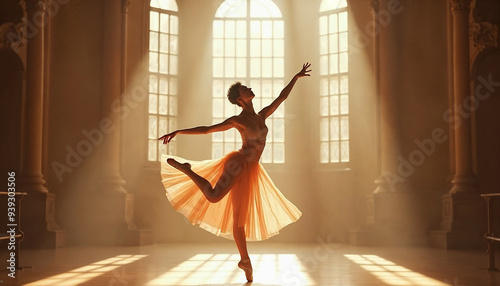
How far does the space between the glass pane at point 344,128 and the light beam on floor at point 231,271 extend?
156 inches

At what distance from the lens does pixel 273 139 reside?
13.2m

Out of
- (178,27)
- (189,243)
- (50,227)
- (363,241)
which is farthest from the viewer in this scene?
(178,27)

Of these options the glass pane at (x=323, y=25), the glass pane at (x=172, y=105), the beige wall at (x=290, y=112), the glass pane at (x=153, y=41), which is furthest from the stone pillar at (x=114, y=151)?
the glass pane at (x=323, y=25)

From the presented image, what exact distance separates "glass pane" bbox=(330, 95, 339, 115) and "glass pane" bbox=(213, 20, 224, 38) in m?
2.58

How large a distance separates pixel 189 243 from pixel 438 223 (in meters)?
4.48

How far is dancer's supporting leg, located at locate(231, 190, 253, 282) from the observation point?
5.72 metres

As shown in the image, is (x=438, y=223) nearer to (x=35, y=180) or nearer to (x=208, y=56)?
(x=208, y=56)

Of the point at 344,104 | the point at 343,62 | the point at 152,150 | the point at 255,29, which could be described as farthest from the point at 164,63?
the point at 344,104

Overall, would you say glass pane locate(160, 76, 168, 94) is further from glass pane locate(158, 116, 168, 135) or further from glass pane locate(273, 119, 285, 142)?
glass pane locate(273, 119, 285, 142)

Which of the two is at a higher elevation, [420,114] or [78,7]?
[78,7]

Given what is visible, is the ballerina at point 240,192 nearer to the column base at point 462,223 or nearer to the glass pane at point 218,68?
the column base at point 462,223

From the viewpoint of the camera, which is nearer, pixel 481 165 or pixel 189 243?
pixel 481 165

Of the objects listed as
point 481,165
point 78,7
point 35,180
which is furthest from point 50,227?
point 481,165

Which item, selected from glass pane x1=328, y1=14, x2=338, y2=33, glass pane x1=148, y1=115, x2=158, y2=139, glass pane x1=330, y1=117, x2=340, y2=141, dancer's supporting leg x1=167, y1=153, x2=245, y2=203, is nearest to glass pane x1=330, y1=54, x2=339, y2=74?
glass pane x1=328, y1=14, x2=338, y2=33
